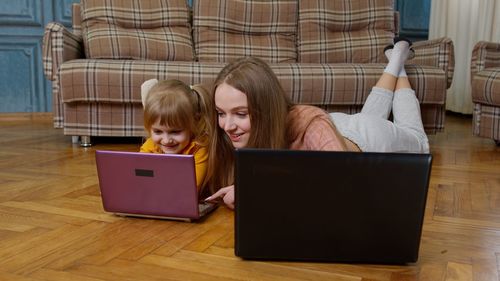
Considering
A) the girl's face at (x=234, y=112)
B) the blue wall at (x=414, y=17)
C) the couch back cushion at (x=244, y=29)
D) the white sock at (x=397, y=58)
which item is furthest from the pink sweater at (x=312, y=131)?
the blue wall at (x=414, y=17)

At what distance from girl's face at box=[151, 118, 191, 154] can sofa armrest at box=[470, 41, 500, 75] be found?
5.64ft

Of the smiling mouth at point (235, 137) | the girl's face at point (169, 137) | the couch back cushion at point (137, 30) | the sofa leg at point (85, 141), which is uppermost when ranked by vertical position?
the couch back cushion at point (137, 30)

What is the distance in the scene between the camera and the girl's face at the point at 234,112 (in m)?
1.12

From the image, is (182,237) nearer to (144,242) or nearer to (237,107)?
(144,242)

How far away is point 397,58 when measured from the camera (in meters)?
2.05

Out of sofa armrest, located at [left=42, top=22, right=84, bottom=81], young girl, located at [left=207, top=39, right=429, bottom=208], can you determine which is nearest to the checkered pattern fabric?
sofa armrest, located at [left=42, top=22, right=84, bottom=81]

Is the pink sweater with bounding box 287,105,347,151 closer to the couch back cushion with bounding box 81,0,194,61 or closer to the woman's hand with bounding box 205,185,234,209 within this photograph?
the woman's hand with bounding box 205,185,234,209

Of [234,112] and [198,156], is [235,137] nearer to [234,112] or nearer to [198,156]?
[234,112]

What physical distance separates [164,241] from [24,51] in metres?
2.87

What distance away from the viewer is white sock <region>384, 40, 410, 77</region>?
203 cm

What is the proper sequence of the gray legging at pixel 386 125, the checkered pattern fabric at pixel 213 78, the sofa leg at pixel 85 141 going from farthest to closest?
the sofa leg at pixel 85 141 → the checkered pattern fabric at pixel 213 78 → the gray legging at pixel 386 125

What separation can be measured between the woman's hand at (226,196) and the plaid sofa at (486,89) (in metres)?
1.55

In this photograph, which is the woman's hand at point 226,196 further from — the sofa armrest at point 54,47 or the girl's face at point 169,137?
the sofa armrest at point 54,47

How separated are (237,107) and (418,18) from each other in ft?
10.5
